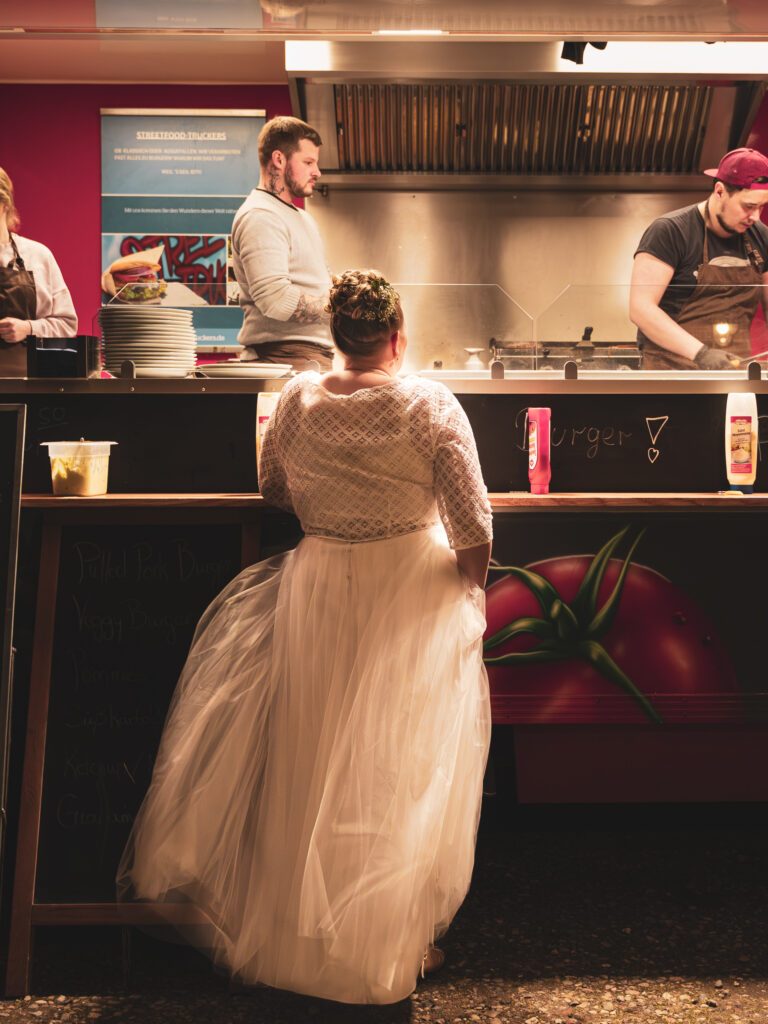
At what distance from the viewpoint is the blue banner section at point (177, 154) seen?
5.26 meters

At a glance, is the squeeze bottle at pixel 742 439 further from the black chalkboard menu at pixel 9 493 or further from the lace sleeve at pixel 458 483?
the black chalkboard menu at pixel 9 493

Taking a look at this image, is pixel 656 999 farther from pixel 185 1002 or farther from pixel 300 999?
pixel 185 1002

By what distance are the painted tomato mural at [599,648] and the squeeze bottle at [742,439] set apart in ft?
1.05

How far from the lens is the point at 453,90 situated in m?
4.46

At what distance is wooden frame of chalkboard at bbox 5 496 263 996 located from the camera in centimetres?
217

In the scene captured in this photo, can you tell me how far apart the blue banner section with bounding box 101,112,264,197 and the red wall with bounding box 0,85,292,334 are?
2.5 inches

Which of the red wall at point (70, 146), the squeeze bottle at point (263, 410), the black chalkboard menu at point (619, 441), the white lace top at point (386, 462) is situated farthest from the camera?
the red wall at point (70, 146)

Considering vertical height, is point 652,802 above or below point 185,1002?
above

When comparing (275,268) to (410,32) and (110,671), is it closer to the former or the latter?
(410,32)

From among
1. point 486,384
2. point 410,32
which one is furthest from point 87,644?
point 410,32

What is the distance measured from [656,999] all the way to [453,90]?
387cm

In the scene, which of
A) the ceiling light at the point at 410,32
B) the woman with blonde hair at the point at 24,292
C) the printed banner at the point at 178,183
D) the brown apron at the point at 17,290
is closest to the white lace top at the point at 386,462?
the woman with blonde hair at the point at 24,292

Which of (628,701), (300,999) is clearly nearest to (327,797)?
(300,999)

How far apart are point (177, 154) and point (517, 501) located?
3.73 m
